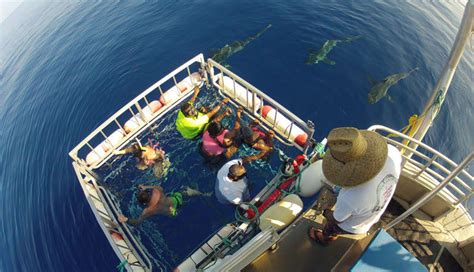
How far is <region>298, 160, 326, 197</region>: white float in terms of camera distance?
24.2 ft

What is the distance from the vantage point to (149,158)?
9.25 m

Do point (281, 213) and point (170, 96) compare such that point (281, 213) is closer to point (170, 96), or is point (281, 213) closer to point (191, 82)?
point (170, 96)

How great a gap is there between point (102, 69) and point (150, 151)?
27.1ft

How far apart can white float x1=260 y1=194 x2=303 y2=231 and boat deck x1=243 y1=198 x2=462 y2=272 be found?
51cm

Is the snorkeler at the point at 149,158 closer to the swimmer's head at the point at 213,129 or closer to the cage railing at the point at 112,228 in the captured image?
the cage railing at the point at 112,228

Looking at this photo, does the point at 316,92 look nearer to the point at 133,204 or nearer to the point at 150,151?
the point at 150,151

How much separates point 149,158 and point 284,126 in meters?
4.48

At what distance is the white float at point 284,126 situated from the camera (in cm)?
878

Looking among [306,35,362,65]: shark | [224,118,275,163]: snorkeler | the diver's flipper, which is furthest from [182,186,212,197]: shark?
the diver's flipper

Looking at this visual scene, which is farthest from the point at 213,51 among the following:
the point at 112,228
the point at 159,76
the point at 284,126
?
the point at 112,228

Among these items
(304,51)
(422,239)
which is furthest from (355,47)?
(422,239)

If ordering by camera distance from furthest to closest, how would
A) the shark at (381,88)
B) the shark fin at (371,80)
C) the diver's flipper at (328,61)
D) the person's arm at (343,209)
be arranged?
the diver's flipper at (328,61)
the shark fin at (371,80)
the shark at (381,88)
the person's arm at (343,209)

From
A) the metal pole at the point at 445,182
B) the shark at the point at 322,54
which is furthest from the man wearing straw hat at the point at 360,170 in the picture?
the shark at the point at 322,54

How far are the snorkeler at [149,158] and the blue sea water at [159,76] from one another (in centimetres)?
280
